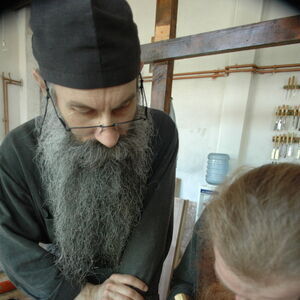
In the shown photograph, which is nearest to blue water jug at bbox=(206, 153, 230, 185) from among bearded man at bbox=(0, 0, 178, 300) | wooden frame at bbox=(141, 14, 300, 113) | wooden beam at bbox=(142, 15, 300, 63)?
wooden frame at bbox=(141, 14, 300, 113)

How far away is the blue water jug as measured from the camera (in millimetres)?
3031

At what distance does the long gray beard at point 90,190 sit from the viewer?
2.60ft

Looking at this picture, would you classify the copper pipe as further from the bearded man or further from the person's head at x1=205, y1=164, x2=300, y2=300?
the person's head at x1=205, y1=164, x2=300, y2=300

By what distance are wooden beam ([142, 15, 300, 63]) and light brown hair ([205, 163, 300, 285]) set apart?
0.58 metres

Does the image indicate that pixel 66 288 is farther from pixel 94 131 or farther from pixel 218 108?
pixel 218 108

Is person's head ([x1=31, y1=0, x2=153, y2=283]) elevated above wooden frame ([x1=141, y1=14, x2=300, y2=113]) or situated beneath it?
situated beneath

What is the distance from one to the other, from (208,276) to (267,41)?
0.93 metres

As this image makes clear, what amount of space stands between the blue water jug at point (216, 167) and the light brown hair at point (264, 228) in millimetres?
2524

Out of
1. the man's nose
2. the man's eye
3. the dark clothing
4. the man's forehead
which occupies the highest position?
the man's forehead

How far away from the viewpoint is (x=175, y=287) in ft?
2.96

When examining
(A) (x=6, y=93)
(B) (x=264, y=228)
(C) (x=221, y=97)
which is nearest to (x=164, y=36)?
(B) (x=264, y=228)

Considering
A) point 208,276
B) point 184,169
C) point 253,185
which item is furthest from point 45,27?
point 184,169

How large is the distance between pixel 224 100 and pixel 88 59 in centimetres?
276

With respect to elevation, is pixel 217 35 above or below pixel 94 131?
above
